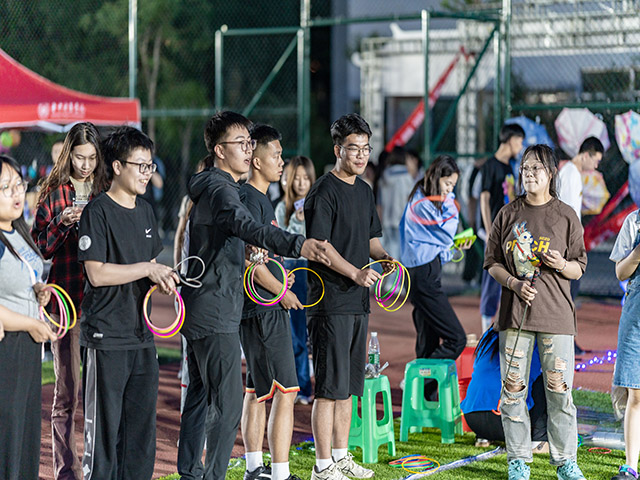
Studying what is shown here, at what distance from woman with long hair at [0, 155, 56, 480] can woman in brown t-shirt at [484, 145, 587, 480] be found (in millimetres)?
2551

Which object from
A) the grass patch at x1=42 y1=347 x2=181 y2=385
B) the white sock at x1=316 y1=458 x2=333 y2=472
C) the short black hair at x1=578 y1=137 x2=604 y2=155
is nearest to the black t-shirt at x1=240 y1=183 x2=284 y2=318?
the white sock at x1=316 y1=458 x2=333 y2=472

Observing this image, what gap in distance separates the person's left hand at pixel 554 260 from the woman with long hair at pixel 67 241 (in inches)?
94.9

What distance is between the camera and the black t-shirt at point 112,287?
429 centimetres

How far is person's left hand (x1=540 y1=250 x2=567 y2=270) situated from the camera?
16.6ft

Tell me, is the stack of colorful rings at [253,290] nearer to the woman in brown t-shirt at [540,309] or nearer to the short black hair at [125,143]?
the short black hair at [125,143]

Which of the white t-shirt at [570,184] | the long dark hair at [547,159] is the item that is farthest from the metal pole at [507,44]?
the long dark hair at [547,159]

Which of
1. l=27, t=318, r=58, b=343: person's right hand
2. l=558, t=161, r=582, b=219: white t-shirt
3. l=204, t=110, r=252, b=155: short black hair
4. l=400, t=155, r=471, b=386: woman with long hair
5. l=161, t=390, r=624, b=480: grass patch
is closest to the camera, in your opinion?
l=27, t=318, r=58, b=343: person's right hand

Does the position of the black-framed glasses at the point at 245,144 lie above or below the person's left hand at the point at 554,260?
above

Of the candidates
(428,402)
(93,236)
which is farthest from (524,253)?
(93,236)

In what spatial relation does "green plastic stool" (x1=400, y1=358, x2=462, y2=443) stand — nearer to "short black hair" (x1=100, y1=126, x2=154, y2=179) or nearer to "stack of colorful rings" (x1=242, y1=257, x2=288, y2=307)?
"stack of colorful rings" (x1=242, y1=257, x2=288, y2=307)

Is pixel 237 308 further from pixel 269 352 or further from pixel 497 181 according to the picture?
pixel 497 181

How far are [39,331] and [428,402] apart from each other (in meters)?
3.25

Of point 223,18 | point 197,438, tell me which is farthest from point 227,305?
point 223,18

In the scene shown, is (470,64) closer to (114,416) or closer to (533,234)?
(533,234)
